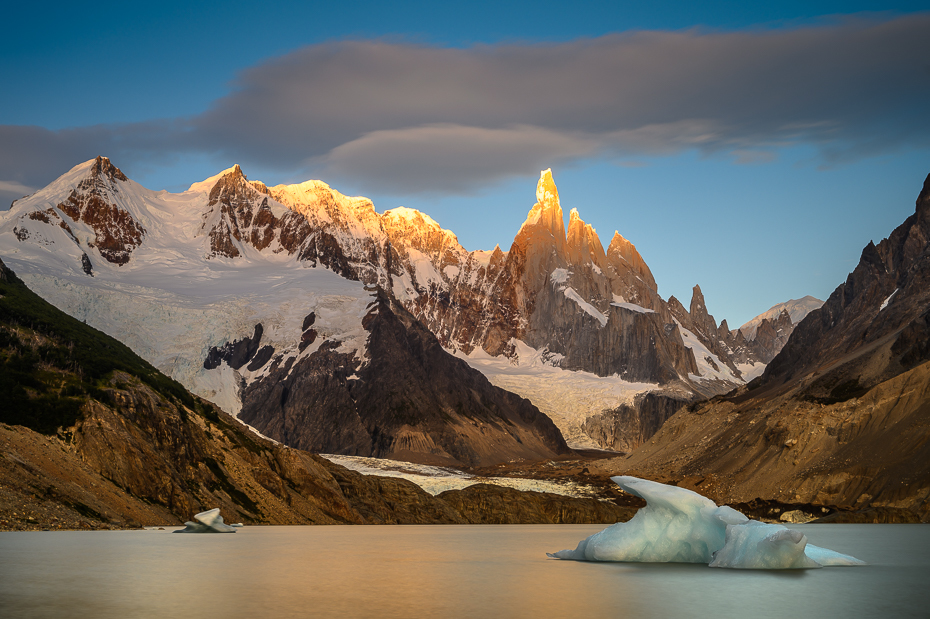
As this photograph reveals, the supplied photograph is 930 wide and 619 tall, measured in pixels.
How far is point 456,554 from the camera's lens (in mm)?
52156

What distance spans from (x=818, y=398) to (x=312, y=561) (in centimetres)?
13083

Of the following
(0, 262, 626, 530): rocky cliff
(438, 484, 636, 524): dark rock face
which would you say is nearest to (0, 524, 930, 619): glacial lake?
(0, 262, 626, 530): rocky cliff

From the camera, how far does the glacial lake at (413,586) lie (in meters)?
25.0

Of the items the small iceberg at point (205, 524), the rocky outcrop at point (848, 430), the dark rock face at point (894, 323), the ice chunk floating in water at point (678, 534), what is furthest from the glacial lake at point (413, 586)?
the dark rock face at point (894, 323)

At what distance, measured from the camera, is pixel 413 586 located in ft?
105

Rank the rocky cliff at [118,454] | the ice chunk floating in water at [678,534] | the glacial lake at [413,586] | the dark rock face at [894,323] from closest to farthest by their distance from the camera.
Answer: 1. the glacial lake at [413,586]
2. the ice chunk floating in water at [678,534]
3. the rocky cliff at [118,454]
4. the dark rock face at [894,323]

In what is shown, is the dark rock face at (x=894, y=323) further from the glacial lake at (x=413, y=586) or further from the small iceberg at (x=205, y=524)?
the small iceberg at (x=205, y=524)

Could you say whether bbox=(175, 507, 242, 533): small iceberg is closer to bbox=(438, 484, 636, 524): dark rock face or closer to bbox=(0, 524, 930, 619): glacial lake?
bbox=(0, 524, 930, 619): glacial lake

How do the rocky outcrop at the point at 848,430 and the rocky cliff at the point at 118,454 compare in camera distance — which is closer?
the rocky cliff at the point at 118,454

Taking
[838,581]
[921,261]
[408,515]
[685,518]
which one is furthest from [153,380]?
[921,261]

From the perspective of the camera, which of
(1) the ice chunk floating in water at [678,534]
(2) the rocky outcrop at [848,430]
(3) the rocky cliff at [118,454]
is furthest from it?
(2) the rocky outcrop at [848,430]

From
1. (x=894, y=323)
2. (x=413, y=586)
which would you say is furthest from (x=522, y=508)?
(x=413, y=586)

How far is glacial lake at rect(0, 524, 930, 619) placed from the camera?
25.0 metres

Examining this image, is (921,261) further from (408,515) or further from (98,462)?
(98,462)
